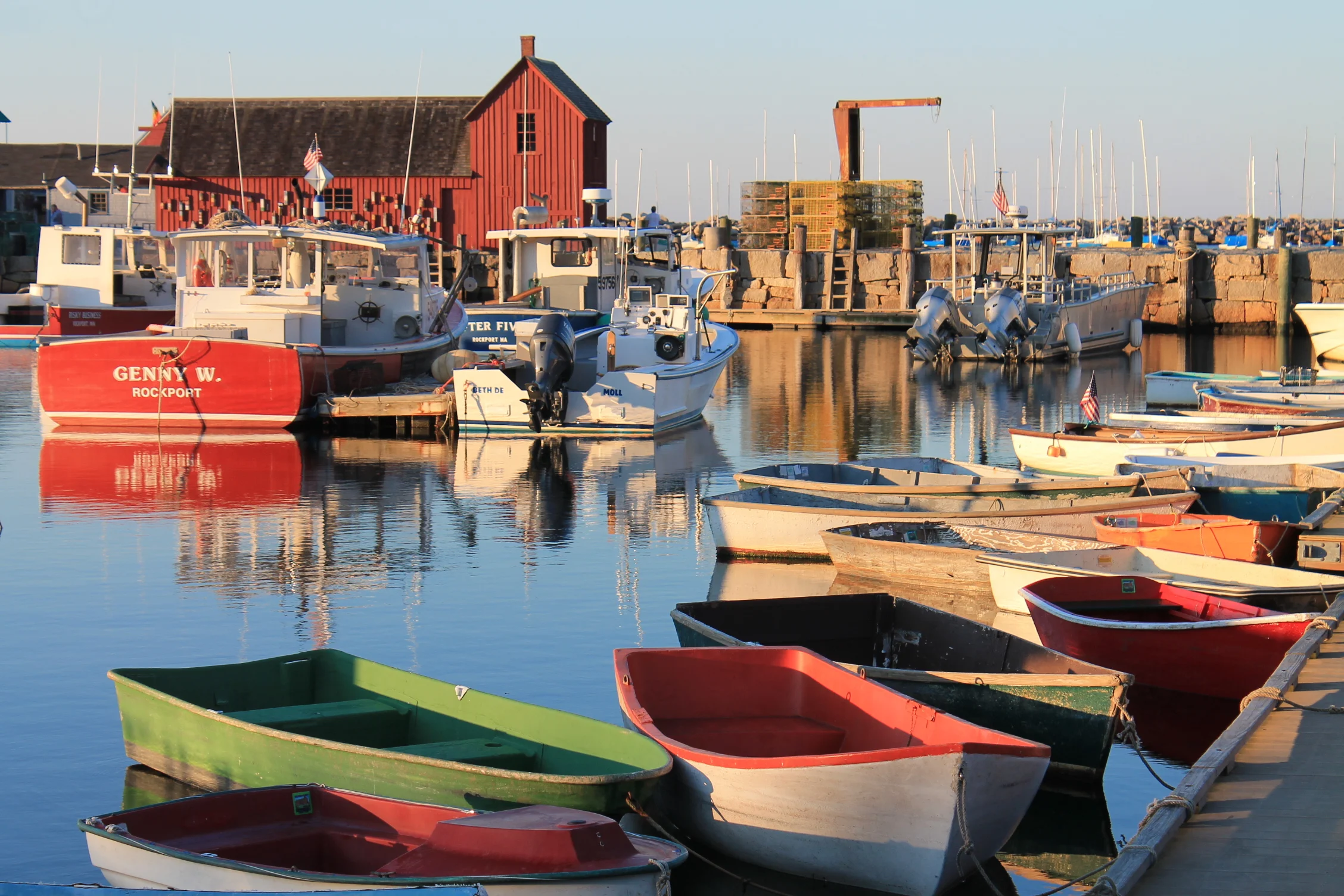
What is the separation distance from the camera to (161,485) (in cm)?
1606

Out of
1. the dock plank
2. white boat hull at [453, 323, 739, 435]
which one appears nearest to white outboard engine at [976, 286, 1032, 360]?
white boat hull at [453, 323, 739, 435]

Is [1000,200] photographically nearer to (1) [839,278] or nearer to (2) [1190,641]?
(1) [839,278]

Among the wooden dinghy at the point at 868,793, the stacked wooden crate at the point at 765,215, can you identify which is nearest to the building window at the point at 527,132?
the stacked wooden crate at the point at 765,215

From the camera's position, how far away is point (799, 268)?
41000mm

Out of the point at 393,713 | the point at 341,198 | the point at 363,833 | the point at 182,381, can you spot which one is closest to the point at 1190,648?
the point at 393,713

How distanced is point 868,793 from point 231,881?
2390 mm

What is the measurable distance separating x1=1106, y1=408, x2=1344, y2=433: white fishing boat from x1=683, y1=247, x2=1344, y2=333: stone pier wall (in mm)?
21582

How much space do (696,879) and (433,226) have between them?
3812 centimetres

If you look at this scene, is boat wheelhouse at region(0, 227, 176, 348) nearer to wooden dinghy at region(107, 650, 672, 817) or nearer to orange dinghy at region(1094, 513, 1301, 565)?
orange dinghy at region(1094, 513, 1301, 565)

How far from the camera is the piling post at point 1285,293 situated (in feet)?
123

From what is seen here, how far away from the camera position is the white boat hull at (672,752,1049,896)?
5746 millimetres

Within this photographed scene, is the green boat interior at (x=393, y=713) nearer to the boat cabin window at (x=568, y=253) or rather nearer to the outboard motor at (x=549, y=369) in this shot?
the outboard motor at (x=549, y=369)

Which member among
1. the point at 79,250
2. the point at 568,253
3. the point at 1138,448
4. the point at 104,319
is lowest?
the point at 1138,448

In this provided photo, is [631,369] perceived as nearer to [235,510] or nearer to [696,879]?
[235,510]
